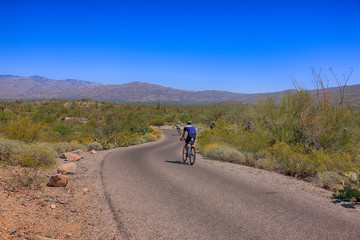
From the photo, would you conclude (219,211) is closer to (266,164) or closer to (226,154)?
(266,164)

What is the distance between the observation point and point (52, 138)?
56.2 ft

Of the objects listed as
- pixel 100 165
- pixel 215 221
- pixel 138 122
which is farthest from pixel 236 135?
pixel 138 122

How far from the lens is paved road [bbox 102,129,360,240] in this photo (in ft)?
15.0

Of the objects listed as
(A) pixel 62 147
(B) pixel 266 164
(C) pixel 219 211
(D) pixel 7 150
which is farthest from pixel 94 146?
(C) pixel 219 211

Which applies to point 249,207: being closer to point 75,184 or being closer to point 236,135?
point 75,184

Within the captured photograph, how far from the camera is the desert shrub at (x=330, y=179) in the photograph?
8.15 metres

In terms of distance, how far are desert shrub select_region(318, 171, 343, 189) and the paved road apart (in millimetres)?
1489

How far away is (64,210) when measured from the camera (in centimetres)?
567

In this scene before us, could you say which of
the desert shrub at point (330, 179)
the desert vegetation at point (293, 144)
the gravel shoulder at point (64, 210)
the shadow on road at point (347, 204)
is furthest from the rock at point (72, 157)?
the shadow on road at point (347, 204)

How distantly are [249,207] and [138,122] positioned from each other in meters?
30.2

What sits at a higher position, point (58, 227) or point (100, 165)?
point (58, 227)

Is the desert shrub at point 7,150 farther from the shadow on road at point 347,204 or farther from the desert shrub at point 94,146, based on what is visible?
the shadow on road at point 347,204

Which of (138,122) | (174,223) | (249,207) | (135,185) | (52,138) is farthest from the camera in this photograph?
(138,122)

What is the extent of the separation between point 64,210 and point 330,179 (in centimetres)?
806
